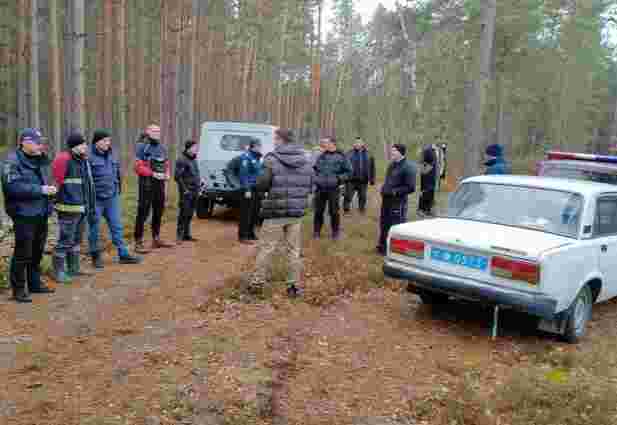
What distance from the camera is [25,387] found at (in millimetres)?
4109

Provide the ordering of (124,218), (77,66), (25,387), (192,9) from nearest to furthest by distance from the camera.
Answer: (25,387)
(77,66)
(124,218)
(192,9)

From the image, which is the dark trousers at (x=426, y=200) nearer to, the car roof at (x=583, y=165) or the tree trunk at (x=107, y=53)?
the car roof at (x=583, y=165)

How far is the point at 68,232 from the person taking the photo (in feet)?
22.3

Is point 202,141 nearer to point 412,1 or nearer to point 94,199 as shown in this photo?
point 94,199

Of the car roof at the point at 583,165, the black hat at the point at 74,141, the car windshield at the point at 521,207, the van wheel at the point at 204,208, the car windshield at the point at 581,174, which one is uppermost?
the black hat at the point at 74,141

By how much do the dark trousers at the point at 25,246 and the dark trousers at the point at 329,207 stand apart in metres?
5.13

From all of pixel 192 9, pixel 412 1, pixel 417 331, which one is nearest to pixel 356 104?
pixel 412 1

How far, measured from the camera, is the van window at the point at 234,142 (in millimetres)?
12703

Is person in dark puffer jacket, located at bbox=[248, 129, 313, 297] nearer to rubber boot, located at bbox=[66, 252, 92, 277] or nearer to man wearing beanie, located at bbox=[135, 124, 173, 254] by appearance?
rubber boot, located at bbox=[66, 252, 92, 277]

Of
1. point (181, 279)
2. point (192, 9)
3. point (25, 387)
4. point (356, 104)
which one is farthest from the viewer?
point (356, 104)

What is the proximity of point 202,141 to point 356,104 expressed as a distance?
133 ft

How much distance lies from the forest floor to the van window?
5.56 metres

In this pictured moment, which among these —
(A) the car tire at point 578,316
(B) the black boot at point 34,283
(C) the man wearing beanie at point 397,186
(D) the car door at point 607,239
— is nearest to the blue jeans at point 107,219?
(B) the black boot at point 34,283

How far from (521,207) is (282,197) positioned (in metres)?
2.78
